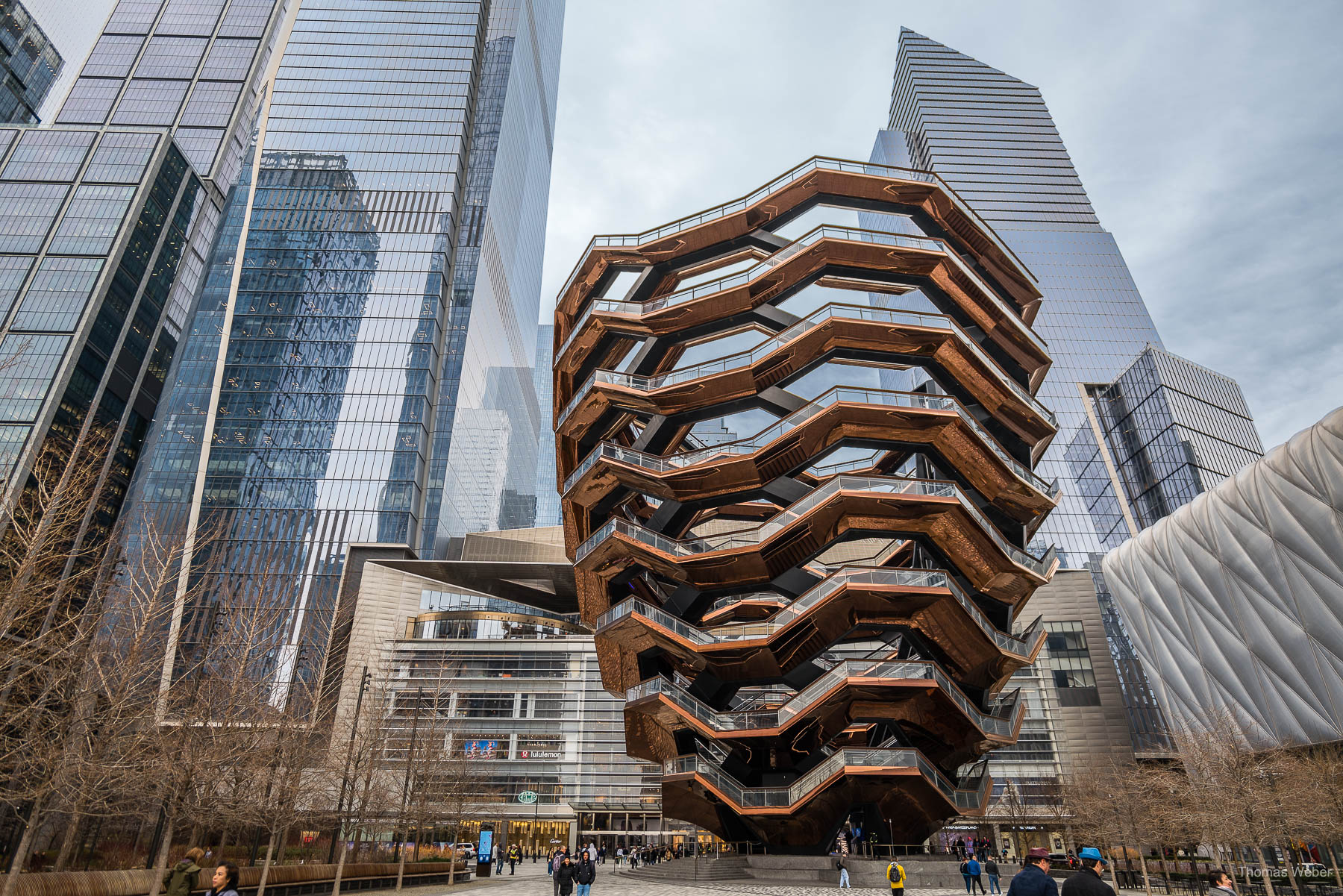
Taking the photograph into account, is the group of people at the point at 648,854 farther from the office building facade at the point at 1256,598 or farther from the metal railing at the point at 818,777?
the office building facade at the point at 1256,598

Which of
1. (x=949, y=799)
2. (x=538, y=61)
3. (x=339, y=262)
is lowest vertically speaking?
(x=949, y=799)

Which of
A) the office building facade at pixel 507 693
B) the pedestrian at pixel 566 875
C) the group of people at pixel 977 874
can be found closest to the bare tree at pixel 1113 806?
the group of people at pixel 977 874

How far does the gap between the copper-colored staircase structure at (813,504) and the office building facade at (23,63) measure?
145 m

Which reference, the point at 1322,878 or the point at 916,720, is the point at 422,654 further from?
the point at 1322,878

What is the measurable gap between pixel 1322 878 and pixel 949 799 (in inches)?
637

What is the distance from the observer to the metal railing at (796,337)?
3378 centimetres

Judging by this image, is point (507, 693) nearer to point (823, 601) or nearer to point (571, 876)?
point (823, 601)

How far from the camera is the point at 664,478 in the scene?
3503 centimetres

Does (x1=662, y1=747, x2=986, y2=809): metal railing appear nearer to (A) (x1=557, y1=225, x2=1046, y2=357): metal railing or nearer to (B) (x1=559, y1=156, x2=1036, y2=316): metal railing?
(A) (x1=557, y1=225, x2=1046, y2=357): metal railing

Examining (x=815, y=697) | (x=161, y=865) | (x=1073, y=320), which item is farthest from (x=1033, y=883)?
(x=1073, y=320)

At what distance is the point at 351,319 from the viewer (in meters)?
82.8

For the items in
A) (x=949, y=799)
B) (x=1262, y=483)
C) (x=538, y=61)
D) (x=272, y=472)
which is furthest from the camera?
(x=538, y=61)

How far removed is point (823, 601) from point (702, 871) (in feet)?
41.4

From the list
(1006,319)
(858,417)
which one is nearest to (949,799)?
(858,417)
